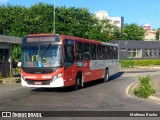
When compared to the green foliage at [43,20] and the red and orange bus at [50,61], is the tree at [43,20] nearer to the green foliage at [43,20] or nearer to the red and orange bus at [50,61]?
the green foliage at [43,20]

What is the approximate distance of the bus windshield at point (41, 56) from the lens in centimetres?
1878

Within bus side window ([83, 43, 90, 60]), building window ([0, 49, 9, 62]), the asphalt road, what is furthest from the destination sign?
building window ([0, 49, 9, 62])

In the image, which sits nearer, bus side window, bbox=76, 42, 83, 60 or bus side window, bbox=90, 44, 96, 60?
bus side window, bbox=76, 42, 83, 60

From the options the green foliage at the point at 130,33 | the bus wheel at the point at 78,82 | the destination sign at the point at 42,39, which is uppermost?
the green foliage at the point at 130,33

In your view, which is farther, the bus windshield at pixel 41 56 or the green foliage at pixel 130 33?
the green foliage at pixel 130 33

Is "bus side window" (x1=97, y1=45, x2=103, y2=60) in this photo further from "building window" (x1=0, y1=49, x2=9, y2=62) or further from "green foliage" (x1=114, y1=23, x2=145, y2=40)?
"green foliage" (x1=114, y1=23, x2=145, y2=40)

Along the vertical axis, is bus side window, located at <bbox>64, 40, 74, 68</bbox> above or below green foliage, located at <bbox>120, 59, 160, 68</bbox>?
above

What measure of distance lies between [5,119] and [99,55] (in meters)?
15.1

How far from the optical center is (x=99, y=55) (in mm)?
25734

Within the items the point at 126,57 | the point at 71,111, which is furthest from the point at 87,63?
the point at 126,57

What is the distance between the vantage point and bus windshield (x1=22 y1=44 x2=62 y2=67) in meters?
18.8

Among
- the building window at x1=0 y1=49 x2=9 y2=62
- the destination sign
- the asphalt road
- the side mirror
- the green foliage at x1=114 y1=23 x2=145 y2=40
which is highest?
the green foliage at x1=114 y1=23 x2=145 y2=40

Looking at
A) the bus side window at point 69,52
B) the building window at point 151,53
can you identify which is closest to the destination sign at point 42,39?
the bus side window at point 69,52

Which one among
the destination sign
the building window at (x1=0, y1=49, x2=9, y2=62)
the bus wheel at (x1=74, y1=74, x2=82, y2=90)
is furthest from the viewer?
the building window at (x1=0, y1=49, x2=9, y2=62)
